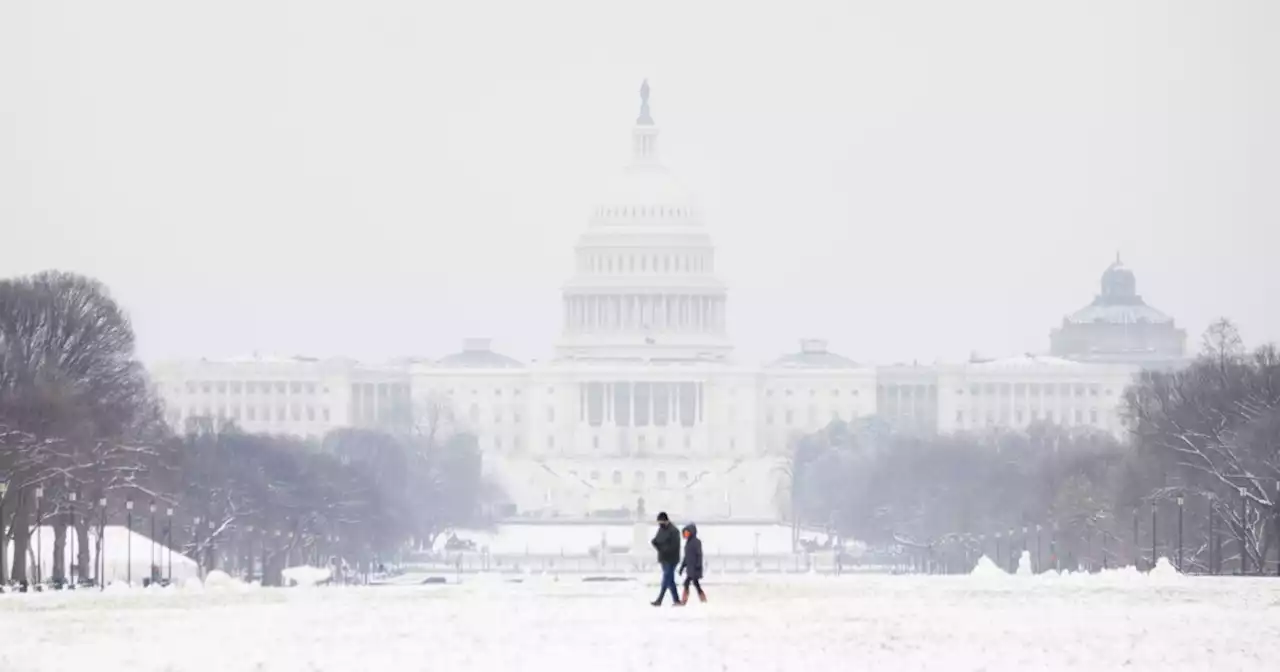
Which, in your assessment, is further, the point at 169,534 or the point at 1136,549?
the point at 1136,549

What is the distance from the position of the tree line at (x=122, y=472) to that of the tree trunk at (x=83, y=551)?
7cm

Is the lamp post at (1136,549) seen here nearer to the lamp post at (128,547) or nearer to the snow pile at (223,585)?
the lamp post at (128,547)

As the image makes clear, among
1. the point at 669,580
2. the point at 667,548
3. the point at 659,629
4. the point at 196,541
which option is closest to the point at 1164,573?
the point at 669,580

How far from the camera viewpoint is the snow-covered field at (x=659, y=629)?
4006 cm

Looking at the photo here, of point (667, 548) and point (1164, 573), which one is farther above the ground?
point (667, 548)

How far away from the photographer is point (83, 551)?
7600 centimetres

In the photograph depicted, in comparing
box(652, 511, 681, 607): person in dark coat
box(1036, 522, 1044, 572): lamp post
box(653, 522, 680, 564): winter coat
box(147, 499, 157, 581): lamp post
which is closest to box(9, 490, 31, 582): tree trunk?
box(147, 499, 157, 581): lamp post

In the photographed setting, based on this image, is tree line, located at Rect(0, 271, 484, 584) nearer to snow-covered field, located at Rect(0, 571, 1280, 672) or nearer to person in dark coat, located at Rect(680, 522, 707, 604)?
snow-covered field, located at Rect(0, 571, 1280, 672)

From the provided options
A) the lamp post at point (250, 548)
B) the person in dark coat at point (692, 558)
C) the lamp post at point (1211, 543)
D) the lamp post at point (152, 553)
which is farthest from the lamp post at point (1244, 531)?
the person in dark coat at point (692, 558)

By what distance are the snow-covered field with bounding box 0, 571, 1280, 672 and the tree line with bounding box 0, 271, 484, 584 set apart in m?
17.0

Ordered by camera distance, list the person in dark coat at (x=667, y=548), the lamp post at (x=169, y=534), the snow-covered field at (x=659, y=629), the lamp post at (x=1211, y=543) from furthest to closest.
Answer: the lamp post at (x=169, y=534)
the lamp post at (x=1211, y=543)
the person in dark coat at (x=667, y=548)
the snow-covered field at (x=659, y=629)

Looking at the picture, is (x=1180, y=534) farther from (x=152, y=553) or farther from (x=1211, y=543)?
(x=152, y=553)

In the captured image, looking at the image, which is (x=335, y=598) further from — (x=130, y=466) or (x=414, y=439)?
→ (x=414, y=439)

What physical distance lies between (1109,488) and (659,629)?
54.0 meters
